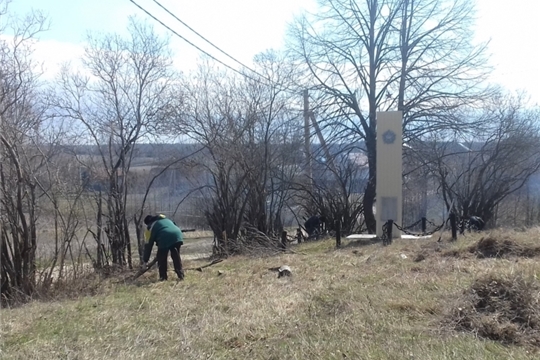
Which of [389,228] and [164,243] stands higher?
[164,243]

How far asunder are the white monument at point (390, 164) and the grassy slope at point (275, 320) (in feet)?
24.5

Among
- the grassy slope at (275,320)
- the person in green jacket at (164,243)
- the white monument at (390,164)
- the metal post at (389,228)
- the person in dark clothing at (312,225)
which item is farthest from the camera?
the person in dark clothing at (312,225)

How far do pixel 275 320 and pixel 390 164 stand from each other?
39.9 ft

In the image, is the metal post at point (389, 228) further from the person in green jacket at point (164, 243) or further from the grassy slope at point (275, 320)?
the person in green jacket at point (164, 243)

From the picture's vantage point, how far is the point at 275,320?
21.4 ft

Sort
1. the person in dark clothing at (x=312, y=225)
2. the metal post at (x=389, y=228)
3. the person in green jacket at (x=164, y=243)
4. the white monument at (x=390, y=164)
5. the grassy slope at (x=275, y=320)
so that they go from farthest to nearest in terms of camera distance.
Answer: the person in dark clothing at (x=312, y=225) < the white monument at (x=390, y=164) < the metal post at (x=389, y=228) < the person in green jacket at (x=164, y=243) < the grassy slope at (x=275, y=320)

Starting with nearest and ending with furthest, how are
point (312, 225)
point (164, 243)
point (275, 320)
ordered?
point (275, 320) < point (164, 243) < point (312, 225)

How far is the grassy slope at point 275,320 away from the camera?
526 cm

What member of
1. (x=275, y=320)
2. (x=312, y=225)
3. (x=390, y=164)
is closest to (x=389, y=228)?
(x=390, y=164)

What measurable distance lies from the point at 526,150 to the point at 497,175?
2.08 m

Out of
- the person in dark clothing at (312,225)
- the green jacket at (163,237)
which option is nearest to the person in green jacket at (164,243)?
the green jacket at (163,237)

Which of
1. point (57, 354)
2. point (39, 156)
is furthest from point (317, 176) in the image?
point (57, 354)

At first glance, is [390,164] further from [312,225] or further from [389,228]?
[312,225]

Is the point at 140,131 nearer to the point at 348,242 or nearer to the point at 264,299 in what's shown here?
the point at 348,242
